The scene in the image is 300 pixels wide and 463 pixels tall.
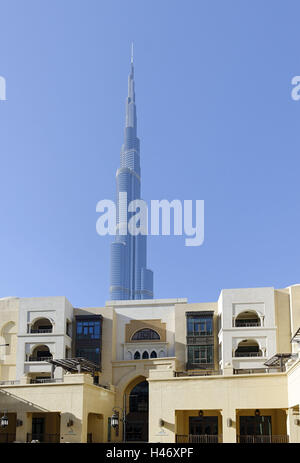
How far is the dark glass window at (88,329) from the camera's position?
53.0m

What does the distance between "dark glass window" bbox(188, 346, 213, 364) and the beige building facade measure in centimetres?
9

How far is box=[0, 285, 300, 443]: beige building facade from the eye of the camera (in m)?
36.3

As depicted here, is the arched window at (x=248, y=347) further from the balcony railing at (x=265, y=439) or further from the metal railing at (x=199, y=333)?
the balcony railing at (x=265, y=439)

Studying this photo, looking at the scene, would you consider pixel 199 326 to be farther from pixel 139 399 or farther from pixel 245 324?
pixel 139 399

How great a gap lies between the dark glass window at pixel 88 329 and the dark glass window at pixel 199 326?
8780 millimetres

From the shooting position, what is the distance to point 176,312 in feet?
174

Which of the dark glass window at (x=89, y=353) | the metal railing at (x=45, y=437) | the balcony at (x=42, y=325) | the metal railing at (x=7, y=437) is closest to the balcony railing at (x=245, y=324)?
the dark glass window at (x=89, y=353)

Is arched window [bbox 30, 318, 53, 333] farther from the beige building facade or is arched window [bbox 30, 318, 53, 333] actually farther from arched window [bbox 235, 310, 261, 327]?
arched window [bbox 235, 310, 261, 327]

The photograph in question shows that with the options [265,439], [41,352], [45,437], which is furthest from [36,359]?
[265,439]

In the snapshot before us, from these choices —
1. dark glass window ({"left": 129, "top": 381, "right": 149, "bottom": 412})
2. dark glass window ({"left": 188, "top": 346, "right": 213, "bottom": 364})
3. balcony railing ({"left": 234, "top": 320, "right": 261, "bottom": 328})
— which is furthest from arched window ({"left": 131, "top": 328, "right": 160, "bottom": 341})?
balcony railing ({"left": 234, "top": 320, "right": 261, "bottom": 328})

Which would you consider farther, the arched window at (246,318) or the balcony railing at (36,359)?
the arched window at (246,318)

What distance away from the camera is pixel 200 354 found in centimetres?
5116

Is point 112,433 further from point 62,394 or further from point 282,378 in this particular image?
point 282,378
